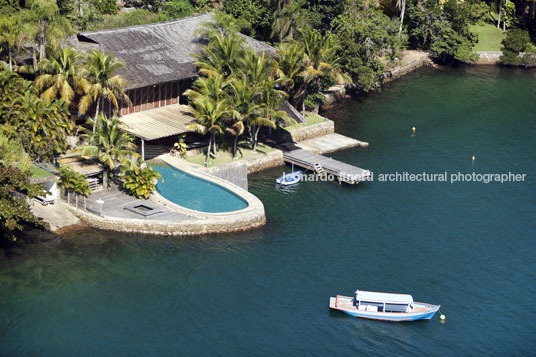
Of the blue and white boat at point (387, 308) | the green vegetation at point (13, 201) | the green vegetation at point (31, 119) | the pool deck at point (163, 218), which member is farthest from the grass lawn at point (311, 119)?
the green vegetation at point (13, 201)

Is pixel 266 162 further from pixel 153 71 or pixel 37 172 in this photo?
pixel 37 172

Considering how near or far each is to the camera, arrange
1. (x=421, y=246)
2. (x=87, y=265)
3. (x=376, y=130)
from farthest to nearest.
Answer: (x=376, y=130)
(x=421, y=246)
(x=87, y=265)

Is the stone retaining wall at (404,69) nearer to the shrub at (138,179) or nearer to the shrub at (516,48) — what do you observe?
the shrub at (516,48)

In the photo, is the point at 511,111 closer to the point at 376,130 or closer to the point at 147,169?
the point at 376,130

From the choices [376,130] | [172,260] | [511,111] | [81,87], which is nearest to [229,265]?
[172,260]

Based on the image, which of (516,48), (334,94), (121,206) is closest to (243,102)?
(121,206)
